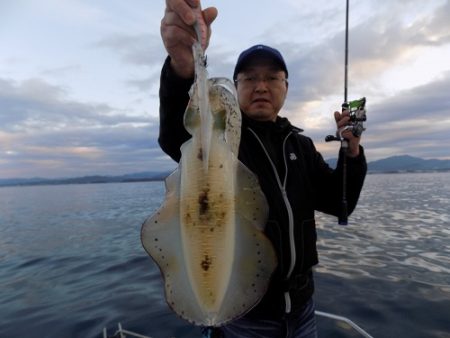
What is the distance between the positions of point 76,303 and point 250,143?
A: 1013 cm

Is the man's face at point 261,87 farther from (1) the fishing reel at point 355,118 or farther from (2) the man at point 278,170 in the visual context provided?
(1) the fishing reel at point 355,118

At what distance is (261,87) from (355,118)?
139cm

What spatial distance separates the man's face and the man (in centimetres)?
1

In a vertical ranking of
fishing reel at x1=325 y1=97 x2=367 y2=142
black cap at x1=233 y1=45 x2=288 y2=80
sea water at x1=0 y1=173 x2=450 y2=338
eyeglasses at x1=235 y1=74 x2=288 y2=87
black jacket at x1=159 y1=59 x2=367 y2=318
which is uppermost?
black cap at x1=233 y1=45 x2=288 y2=80

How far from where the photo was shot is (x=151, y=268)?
14.5m

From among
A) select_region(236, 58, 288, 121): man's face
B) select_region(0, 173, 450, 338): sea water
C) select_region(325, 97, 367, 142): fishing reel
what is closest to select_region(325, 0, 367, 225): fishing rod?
select_region(325, 97, 367, 142): fishing reel

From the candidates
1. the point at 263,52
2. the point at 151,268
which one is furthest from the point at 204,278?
the point at 151,268

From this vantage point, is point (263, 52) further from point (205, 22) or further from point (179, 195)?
point (179, 195)

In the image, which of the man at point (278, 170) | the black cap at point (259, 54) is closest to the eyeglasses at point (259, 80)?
the man at point (278, 170)

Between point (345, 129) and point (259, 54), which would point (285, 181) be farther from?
point (259, 54)

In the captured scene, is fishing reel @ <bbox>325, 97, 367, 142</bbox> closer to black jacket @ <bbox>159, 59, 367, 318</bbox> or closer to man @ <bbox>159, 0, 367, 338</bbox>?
man @ <bbox>159, 0, 367, 338</bbox>

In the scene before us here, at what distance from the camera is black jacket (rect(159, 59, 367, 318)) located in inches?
118

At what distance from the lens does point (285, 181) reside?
11.5ft

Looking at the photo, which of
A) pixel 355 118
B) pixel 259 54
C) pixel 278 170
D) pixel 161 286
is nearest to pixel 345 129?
pixel 355 118
